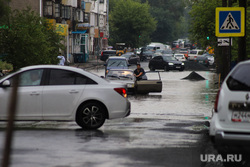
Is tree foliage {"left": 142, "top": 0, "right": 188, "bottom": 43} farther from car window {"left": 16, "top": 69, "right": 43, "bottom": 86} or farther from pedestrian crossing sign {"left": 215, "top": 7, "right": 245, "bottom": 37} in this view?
car window {"left": 16, "top": 69, "right": 43, "bottom": 86}

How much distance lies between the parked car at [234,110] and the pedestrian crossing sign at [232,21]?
5815 millimetres

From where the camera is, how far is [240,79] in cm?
782

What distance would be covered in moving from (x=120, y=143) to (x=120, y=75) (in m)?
A: 16.6

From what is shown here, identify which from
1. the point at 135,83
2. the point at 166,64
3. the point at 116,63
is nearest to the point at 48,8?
the point at 166,64

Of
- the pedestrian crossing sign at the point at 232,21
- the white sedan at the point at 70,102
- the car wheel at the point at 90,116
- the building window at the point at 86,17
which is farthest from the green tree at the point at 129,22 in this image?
the car wheel at the point at 90,116

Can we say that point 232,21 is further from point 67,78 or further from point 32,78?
point 32,78

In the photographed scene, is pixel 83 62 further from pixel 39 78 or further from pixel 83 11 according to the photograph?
pixel 39 78

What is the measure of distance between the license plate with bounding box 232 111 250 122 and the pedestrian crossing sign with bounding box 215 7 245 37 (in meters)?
6.06

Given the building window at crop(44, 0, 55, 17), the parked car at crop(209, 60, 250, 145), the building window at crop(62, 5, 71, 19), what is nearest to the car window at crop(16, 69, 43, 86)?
the parked car at crop(209, 60, 250, 145)

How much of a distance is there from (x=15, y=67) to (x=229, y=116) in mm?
22622

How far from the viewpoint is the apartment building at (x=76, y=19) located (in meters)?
A: 66.4

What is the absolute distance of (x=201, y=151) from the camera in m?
9.91

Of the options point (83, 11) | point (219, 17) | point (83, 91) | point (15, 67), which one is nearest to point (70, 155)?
point (83, 91)

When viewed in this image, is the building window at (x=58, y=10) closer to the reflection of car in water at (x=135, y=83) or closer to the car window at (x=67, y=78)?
the reflection of car in water at (x=135, y=83)
